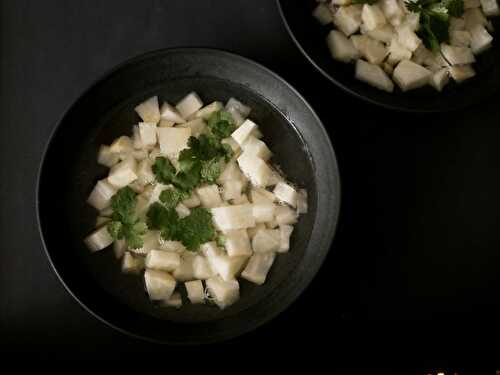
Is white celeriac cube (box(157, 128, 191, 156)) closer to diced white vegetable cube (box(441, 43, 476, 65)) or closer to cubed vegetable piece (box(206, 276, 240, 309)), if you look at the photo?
cubed vegetable piece (box(206, 276, 240, 309))

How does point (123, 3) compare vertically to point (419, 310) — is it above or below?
above

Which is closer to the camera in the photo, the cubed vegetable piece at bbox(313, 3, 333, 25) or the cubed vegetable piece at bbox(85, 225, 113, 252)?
the cubed vegetable piece at bbox(85, 225, 113, 252)

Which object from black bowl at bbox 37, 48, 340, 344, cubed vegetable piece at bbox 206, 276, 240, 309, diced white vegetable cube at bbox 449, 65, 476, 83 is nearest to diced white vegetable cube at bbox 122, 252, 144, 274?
black bowl at bbox 37, 48, 340, 344

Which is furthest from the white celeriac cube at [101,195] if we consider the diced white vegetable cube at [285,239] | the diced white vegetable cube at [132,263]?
the diced white vegetable cube at [285,239]

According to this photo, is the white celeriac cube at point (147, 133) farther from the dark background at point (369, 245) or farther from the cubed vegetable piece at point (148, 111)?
the dark background at point (369, 245)

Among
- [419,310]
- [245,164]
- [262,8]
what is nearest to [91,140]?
[245,164]

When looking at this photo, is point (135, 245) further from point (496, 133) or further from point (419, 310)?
point (496, 133)
